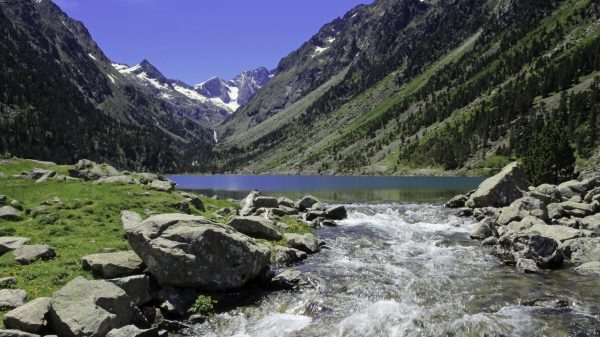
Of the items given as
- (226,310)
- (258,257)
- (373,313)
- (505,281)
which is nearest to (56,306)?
(226,310)

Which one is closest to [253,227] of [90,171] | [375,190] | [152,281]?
[152,281]

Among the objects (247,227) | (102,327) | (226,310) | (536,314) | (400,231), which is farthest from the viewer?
(400,231)

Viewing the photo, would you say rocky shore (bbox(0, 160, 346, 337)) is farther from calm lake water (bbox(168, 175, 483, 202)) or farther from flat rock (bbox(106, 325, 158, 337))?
calm lake water (bbox(168, 175, 483, 202))

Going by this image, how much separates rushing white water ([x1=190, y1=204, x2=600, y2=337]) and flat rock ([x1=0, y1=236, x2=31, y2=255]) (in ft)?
42.0

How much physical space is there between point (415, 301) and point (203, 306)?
1040cm

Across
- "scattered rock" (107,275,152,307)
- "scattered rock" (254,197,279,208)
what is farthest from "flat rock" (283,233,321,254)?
"scattered rock" (254,197,279,208)

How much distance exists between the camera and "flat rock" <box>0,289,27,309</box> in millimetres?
16969

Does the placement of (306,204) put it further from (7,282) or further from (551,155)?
(551,155)

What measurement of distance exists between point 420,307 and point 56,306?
15.6 metres

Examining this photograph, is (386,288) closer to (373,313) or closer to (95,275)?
(373,313)

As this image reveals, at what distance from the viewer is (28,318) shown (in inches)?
606

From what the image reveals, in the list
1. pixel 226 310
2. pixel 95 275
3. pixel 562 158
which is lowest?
pixel 226 310

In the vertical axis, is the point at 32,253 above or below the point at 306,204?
above

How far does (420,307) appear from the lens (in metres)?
19.9
